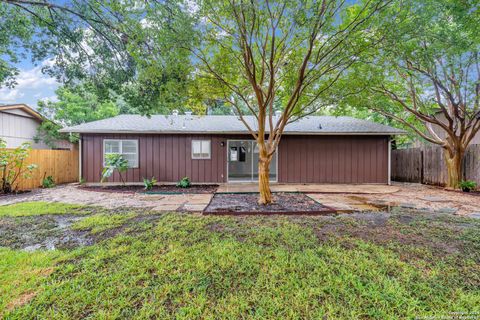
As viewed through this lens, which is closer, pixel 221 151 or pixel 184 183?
pixel 184 183

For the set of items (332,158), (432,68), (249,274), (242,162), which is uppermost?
(432,68)

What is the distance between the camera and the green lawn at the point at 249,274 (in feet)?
5.50

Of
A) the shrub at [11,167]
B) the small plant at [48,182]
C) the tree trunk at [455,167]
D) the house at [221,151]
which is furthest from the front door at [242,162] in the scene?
the shrub at [11,167]

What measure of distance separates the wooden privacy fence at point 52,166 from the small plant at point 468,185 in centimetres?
1451

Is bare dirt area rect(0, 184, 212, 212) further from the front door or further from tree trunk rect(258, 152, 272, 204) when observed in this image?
the front door

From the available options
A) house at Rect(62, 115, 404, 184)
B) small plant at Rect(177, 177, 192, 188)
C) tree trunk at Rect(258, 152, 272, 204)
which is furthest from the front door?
tree trunk at Rect(258, 152, 272, 204)

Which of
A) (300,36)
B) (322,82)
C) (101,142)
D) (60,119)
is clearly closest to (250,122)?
(322,82)

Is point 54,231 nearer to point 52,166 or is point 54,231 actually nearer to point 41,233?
point 41,233

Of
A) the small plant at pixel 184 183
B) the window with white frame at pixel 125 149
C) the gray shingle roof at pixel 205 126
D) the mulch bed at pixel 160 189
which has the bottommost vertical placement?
the mulch bed at pixel 160 189

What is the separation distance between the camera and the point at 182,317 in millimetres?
1584

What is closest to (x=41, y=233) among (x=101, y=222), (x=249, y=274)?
(x=101, y=222)

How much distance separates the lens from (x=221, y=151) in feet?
28.5

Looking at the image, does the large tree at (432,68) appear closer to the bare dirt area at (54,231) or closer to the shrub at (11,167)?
the bare dirt area at (54,231)

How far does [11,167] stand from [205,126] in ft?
20.9
